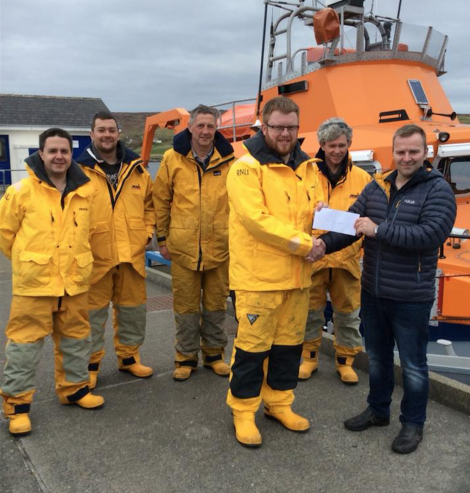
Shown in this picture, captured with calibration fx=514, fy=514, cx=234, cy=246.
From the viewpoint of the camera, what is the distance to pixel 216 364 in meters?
4.18

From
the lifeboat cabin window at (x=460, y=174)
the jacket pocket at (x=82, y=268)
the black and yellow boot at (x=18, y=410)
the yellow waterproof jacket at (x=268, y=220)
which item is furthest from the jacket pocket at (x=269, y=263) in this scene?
the lifeboat cabin window at (x=460, y=174)

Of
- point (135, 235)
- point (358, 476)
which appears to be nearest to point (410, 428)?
point (358, 476)

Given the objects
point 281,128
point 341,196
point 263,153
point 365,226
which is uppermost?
point 281,128

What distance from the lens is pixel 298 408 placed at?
3.57 m

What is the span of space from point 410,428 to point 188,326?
5.93 feet

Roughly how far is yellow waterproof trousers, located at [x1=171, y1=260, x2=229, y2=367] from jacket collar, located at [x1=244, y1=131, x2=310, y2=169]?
1.20 m

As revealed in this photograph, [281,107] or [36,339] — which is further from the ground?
[281,107]

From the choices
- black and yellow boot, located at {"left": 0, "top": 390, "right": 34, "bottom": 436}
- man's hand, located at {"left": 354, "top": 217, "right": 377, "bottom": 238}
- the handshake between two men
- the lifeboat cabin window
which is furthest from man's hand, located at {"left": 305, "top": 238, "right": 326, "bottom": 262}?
the lifeboat cabin window

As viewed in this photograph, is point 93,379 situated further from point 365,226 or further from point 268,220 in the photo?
point 365,226

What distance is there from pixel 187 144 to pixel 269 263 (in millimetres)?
1338

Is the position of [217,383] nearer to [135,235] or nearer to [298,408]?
[298,408]

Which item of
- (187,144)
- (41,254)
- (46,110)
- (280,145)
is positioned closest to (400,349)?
(280,145)

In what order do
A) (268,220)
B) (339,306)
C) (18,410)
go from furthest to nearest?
(339,306)
(18,410)
(268,220)

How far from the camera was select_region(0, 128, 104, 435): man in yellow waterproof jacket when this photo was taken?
3.14 meters
